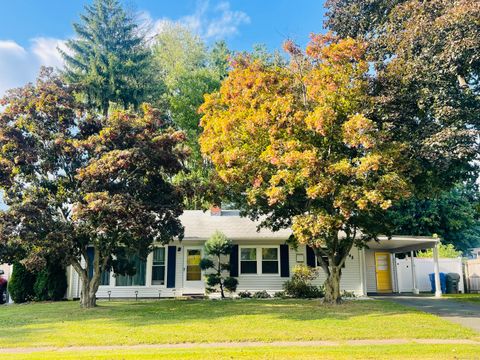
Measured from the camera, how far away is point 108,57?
30094 millimetres

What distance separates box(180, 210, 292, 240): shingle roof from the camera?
1992 centimetres

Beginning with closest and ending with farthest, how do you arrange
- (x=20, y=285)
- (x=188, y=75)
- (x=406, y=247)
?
(x=20, y=285) → (x=406, y=247) → (x=188, y=75)

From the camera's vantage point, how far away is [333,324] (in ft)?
35.6

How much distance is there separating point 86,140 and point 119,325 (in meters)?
6.41

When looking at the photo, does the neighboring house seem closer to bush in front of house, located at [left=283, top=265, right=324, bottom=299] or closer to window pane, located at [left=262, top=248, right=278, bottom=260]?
window pane, located at [left=262, top=248, right=278, bottom=260]

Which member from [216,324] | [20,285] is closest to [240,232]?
[216,324]

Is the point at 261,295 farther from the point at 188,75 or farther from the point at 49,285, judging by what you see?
the point at 188,75

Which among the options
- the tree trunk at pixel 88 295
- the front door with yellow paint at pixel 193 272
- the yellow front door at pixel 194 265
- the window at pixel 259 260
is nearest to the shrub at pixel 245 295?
the window at pixel 259 260

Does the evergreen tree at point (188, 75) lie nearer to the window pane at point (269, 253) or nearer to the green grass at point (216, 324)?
the window pane at point (269, 253)

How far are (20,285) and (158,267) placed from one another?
6.13 m

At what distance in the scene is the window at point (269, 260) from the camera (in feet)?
66.1

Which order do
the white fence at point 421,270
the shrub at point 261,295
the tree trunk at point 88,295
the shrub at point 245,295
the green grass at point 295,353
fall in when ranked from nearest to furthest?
the green grass at point 295,353, the tree trunk at point 88,295, the shrub at point 261,295, the shrub at point 245,295, the white fence at point 421,270

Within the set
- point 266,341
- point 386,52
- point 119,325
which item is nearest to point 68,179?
point 119,325

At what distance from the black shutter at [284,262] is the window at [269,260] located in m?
0.26
